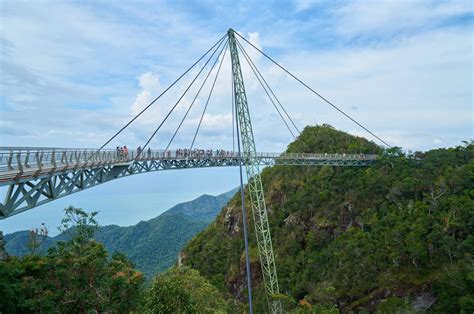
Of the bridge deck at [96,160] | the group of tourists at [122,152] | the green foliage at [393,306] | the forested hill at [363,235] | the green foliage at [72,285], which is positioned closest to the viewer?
the bridge deck at [96,160]

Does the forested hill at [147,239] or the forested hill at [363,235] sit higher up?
the forested hill at [363,235]

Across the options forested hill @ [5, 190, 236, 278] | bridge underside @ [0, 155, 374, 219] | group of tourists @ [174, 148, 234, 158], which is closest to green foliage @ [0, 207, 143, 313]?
→ bridge underside @ [0, 155, 374, 219]

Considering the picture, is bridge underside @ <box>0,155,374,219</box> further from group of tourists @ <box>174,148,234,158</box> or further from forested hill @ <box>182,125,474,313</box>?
forested hill @ <box>182,125,474,313</box>

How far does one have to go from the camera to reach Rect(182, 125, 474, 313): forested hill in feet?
114

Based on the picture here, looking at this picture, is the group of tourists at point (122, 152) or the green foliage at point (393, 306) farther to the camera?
the green foliage at point (393, 306)

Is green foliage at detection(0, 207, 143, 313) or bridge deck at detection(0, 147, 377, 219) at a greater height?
bridge deck at detection(0, 147, 377, 219)

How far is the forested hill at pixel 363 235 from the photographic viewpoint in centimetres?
3484

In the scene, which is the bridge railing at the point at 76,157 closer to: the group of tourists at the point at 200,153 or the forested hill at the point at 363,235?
the group of tourists at the point at 200,153

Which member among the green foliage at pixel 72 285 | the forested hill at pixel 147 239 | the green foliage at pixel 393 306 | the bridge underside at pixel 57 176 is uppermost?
the bridge underside at pixel 57 176

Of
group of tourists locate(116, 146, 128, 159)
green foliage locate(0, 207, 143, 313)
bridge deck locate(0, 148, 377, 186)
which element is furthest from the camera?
group of tourists locate(116, 146, 128, 159)

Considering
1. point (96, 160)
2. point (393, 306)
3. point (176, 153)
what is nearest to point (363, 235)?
point (393, 306)

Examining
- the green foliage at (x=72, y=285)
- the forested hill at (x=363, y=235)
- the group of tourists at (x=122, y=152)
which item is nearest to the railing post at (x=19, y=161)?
the green foliage at (x=72, y=285)

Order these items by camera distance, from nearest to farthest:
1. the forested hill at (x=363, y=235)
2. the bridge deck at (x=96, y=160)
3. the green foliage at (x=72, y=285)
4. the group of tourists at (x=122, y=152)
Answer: the bridge deck at (x=96, y=160)
the green foliage at (x=72, y=285)
the group of tourists at (x=122, y=152)
the forested hill at (x=363, y=235)

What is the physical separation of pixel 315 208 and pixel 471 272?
83.6ft
